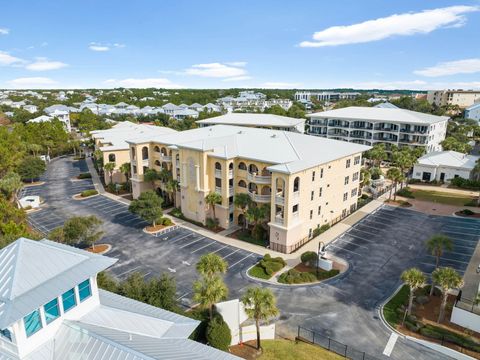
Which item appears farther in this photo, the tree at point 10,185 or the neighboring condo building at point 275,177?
the tree at point 10,185

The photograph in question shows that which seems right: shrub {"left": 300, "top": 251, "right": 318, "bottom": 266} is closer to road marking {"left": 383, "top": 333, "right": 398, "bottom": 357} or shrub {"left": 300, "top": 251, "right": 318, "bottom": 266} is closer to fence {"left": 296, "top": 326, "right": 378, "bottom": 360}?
fence {"left": 296, "top": 326, "right": 378, "bottom": 360}

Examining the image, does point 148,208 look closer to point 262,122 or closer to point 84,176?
point 84,176

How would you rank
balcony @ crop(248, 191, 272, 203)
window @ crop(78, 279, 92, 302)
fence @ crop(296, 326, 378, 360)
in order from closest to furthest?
1. window @ crop(78, 279, 92, 302)
2. fence @ crop(296, 326, 378, 360)
3. balcony @ crop(248, 191, 272, 203)

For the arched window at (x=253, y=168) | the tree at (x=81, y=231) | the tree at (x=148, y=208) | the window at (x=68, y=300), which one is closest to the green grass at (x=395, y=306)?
the arched window at (x=253, y=168)

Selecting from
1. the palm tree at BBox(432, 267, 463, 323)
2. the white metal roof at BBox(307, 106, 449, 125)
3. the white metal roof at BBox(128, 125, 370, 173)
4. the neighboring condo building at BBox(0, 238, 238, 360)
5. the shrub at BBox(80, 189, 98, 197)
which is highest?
the white metal roof at BBox(307, 106, 449, 125)

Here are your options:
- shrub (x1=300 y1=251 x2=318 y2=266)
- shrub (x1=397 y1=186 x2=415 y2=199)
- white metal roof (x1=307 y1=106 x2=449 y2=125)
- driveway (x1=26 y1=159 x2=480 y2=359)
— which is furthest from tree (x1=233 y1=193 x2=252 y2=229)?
white metal roof (x1=307 y1=106 x2=449 y2=125)

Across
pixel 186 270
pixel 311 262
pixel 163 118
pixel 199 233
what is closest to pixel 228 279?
pixel 186 270

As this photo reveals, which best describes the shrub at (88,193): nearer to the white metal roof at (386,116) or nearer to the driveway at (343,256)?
the driveway at (343,256)
